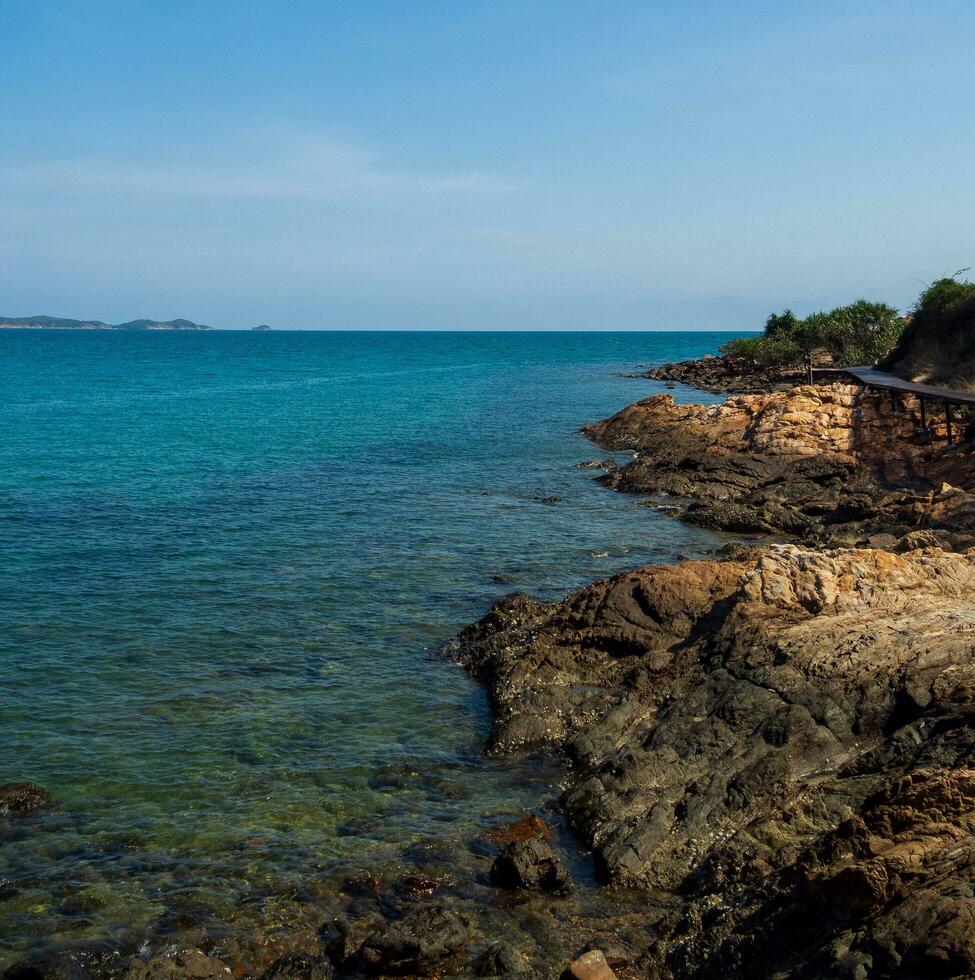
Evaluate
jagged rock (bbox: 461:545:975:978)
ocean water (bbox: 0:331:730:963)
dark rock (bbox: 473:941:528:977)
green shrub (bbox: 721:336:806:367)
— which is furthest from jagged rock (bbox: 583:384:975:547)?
green shrub (bbox: 721:336:806:367)

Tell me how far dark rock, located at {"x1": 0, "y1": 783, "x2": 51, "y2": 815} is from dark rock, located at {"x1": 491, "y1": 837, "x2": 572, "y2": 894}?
7267mm

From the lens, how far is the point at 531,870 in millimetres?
12070

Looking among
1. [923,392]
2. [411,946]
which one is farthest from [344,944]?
[923,392]

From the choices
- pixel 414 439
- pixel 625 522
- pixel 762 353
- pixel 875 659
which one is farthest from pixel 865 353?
pixel 875 659

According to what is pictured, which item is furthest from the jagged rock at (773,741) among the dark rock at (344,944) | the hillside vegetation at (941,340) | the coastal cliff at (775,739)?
the hillside vegetation at (941,340)

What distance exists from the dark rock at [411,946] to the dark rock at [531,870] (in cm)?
127

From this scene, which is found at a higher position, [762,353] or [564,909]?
[762,353]

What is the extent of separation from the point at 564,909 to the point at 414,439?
4659 cm

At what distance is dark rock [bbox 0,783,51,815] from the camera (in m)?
14.0

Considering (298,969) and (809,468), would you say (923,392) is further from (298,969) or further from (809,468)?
(298,969)

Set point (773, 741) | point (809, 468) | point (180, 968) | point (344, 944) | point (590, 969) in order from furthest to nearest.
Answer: point (809, 468) → point (773, 741) → point (344, 944) → point (180, 968) → point (590, 969)

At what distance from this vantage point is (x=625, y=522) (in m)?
33.1

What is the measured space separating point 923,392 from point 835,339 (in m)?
41.7

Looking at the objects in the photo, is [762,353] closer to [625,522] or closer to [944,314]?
[944,314]
